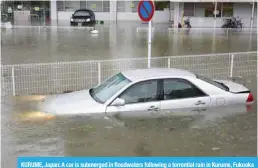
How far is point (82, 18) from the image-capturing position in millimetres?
33781

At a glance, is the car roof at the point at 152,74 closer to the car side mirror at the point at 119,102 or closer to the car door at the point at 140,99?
the car door at the point at 140,99

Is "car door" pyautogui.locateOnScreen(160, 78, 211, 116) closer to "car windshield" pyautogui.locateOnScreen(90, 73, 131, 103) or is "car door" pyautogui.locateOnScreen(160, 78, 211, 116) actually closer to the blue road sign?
"car windshield" pyautogui.locateOnScreen(90, 73, 131, 103)

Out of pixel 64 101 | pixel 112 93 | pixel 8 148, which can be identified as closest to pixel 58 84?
pixel 64 101

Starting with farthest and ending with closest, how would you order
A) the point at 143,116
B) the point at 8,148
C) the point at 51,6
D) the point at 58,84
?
1. the point at 51,6
2. the point at 58,84
3. the point at 143,116
4. the point at 8,148

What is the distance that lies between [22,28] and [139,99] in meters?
22.8

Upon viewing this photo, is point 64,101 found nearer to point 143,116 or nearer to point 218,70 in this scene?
point 143,116

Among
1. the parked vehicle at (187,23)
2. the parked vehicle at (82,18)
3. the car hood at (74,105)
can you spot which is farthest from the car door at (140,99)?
the parked vehicle at (82,18)

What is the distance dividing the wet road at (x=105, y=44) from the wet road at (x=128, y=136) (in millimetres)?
8190

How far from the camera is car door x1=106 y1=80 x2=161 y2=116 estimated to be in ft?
27.8

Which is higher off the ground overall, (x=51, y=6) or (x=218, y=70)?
(x=51, y=6)

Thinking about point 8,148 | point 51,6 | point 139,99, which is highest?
point 51,6

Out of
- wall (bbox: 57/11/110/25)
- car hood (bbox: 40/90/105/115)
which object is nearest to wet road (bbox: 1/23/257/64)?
car hood (bbox: 40/90/105/115)

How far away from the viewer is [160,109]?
28.2 ft

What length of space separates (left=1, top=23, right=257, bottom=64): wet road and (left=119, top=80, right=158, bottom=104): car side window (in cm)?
835
